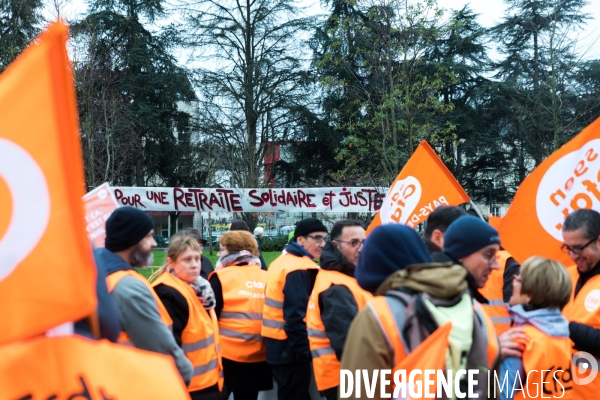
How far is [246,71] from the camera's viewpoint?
1563 inches

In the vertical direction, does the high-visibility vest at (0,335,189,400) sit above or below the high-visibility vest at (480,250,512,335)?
above

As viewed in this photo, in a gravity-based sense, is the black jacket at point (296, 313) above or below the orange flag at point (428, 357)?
below

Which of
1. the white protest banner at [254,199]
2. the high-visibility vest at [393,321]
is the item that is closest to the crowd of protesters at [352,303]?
the high-visibility vest at [393,321]

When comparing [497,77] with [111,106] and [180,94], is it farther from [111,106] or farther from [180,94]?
[111,106]

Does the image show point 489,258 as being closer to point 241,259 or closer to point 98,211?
point 241,259

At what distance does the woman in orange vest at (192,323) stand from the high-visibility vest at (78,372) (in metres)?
2.36

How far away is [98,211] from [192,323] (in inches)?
69.2

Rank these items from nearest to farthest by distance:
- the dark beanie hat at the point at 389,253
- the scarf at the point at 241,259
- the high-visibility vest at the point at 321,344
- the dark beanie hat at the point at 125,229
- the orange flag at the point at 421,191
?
the dark beanie hat at the point at 389,253 < the dark beanie hat at the point at 125,229 < the high-visibility vest at the point at 321,344 < the scarf at the point at 241,259 < the orange flag at the point at 421,191

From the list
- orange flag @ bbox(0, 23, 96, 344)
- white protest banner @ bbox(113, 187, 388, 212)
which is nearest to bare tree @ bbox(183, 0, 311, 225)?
white protest banner @ bbox(113, 187, 388, 212)

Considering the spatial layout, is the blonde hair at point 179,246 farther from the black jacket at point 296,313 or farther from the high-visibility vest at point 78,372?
the high-visibility vest at point 78,372

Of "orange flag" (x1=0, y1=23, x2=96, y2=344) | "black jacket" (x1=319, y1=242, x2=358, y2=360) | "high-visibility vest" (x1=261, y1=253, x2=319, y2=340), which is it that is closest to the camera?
"orange flag" (x1=0, y1=23, x2=96, y2=344)

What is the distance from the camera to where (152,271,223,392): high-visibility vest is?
14.2 feet

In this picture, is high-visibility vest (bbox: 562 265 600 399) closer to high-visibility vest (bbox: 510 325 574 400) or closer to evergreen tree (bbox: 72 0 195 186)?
high-visibility vest (bbox: 510 325 574 400)

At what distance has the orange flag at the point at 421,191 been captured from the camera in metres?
6.79
